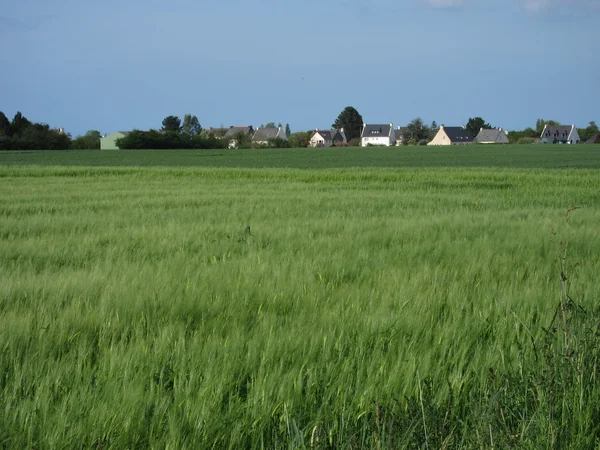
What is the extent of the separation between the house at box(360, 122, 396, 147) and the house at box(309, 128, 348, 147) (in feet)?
16.7

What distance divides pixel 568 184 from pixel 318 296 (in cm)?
1605

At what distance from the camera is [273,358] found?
8.20 ft

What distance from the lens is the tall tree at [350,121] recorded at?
144 m

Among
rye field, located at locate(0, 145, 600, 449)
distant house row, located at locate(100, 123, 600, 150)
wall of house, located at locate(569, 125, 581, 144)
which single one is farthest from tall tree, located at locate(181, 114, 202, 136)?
rye field, located at locate(0, 145, 600, 449)

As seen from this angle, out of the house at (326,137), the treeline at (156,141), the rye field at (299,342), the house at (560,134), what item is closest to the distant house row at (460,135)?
the house at (560,134)

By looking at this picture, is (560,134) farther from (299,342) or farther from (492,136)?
(299,342)

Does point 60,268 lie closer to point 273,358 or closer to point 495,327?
point 273,358

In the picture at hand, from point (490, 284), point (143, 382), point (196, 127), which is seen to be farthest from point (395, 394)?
point (196, 127)

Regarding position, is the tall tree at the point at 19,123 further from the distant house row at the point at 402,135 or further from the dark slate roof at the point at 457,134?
A: the dark slate roof at the point at 457,134

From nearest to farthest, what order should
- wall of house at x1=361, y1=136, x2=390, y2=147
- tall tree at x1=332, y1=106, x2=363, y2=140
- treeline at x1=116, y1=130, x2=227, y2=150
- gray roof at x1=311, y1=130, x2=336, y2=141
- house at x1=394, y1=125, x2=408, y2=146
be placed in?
treeline at x1=116, y1=130, x2=227, y2=150, house at x1=394, y1=125, x2=408, y2=146, gray roof at x1=311, y1=130, x2=336, y2=141, wall of house at x1=361, y1=136, x2=390, y2=147, tall tree at x1=332, y1=106, x2=363, y2=140

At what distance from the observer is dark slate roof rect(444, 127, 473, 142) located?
133750 mm

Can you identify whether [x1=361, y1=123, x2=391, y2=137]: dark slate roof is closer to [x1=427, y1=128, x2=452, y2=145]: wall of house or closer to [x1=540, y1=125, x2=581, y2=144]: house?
[x1=427, y1=128, x2=452, y2=145]: wall of house

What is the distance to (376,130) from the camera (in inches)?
5645

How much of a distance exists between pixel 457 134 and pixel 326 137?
29.9m
